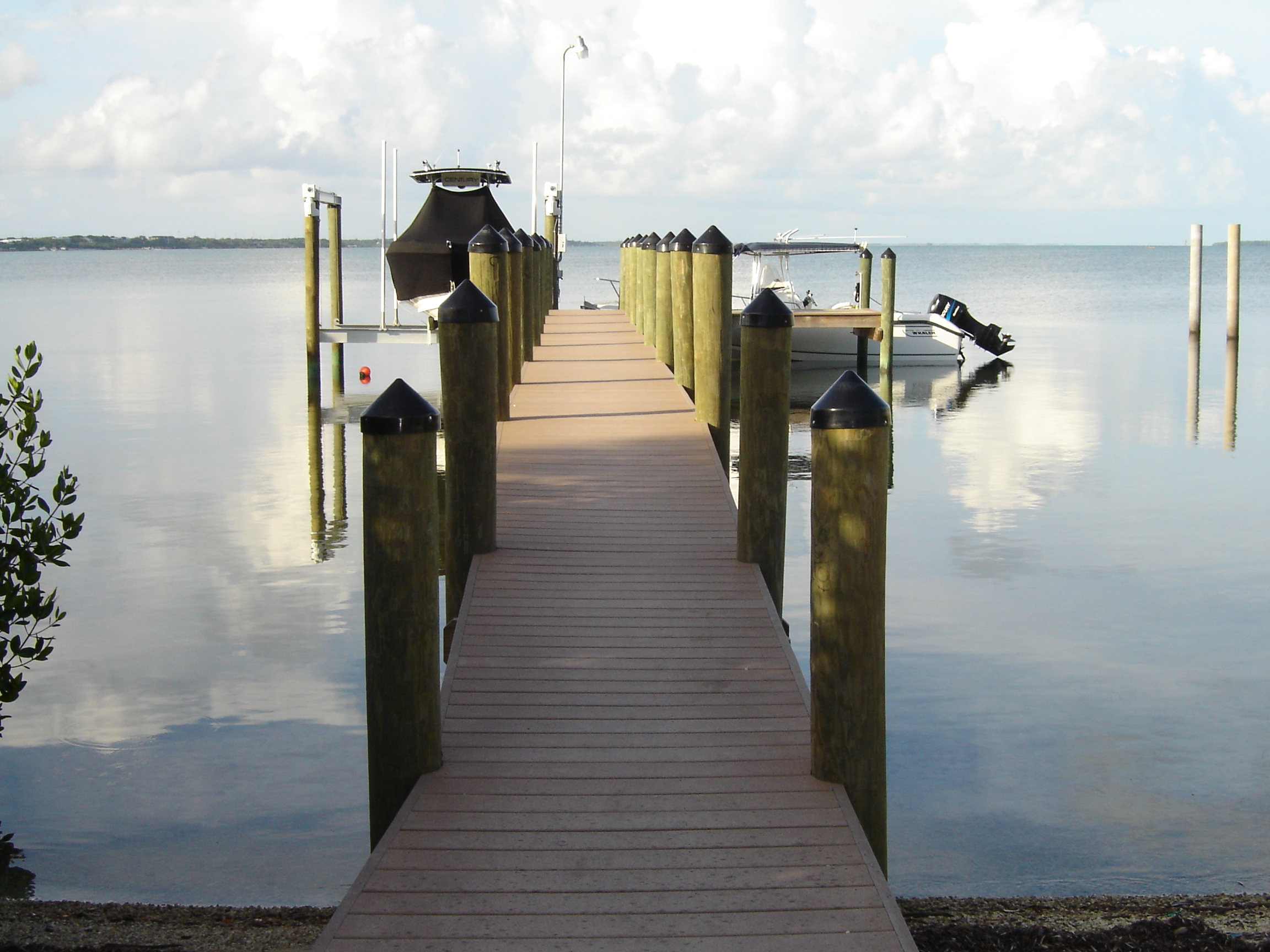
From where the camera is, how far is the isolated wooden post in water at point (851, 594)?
13.3 feet

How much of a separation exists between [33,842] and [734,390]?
20.1m

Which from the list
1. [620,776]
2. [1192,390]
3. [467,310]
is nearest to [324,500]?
[467,310]

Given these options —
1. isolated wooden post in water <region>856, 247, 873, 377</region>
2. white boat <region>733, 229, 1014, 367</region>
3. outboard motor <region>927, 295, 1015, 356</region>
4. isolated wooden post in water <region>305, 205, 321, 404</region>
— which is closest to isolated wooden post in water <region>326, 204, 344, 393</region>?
isolated wooden post in water <region>305, 205, 321, 404</region>

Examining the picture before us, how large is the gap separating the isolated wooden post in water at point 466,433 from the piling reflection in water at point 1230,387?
15.7 m

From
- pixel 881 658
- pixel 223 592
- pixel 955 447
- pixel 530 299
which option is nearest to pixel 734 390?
pixel 955 447

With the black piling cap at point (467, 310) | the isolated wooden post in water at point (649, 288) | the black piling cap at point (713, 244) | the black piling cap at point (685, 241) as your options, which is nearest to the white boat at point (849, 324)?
the isolated wooden post in water at point (649, 288)

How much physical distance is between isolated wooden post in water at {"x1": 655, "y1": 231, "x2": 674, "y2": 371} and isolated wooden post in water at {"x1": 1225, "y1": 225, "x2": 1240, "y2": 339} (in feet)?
69.1

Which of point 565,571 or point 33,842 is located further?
point 33,842

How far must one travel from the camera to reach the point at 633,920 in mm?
3424

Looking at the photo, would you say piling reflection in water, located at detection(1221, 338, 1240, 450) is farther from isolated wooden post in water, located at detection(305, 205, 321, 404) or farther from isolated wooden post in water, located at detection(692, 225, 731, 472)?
isolated wooden post in water, located at detection(305, 205, 321, 404)

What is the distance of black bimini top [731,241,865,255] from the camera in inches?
1077

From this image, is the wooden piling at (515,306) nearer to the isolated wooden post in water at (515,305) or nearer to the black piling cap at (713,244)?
the isolated wooden post in water at (515,305)

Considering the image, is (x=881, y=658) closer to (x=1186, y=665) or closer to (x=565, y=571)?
(x=565, y=571)

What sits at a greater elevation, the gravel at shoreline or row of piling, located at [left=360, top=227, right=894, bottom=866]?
row of piling, located at [left=360, top=227, right=894, bottom=866]
